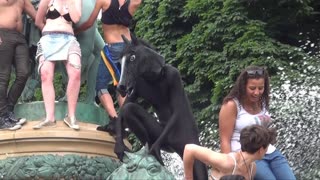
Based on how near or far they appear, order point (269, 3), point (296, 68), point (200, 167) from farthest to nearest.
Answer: point (269, 3), point (296, 68), point (200, 167)

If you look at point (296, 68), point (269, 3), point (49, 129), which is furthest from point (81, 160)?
point (269, 3)

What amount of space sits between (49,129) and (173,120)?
131 centimetres

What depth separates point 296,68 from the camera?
1819 cm

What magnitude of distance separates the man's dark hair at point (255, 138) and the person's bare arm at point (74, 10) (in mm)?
2805

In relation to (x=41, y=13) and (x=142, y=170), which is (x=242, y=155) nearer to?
(x=142, y=170)

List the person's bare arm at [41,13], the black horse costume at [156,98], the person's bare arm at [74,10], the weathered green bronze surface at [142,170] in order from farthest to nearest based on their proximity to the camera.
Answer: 1. the person's bare arm at [41,13]
2. the person's bare arm at [74,10]
3. the black horse costume at [156,98]
4. the weathered green bronze surface at [142,170]

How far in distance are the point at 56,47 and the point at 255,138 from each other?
2799mm

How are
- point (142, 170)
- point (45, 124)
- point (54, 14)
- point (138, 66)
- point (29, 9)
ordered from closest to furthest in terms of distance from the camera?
point (142, 170) < point (138, 66) < point (45, 124) < point (54, 14) < point (29, 9)

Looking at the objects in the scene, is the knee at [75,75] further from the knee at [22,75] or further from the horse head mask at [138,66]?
the horse head mask at [138,66]

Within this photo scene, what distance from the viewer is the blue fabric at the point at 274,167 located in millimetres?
6789

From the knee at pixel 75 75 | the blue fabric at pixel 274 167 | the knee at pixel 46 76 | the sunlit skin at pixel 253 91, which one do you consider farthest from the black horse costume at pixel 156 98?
the knee at pixel 46 76

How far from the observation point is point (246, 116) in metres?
6.96

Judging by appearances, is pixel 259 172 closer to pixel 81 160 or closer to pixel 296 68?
pixel 81 160

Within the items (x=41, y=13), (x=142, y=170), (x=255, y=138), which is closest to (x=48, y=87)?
(x=41, y=13)
